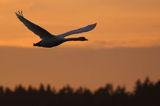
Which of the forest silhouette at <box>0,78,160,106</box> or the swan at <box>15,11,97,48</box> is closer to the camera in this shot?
the swan at <box>15,11,97,48</box>

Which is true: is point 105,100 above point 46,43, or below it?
above

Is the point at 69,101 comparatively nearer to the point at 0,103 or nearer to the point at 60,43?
the point at 0,103

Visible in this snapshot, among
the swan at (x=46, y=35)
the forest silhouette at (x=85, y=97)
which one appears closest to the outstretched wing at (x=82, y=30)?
the swan at (x=46, y=35)

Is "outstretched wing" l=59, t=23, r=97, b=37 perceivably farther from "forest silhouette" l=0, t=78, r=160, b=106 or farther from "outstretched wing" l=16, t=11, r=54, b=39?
"forest silhouette" l=0, t=78, r=160, b=106

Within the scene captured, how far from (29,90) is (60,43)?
88970 mm

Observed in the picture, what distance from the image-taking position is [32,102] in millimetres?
124375

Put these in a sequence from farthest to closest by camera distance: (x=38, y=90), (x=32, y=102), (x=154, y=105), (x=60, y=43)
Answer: (x=38, y=90), (x=32, y=102), (x=154, y=105), (x=60, y=43)

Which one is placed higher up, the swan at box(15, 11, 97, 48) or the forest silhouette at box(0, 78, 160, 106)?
the forest silhouette at box(0, 78, 160, 106)

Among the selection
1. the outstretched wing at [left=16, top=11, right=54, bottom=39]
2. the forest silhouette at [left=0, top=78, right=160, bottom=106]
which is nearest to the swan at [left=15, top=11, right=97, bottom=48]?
the outstretched wing at [left=16, top=11, right=54, bottom=39]

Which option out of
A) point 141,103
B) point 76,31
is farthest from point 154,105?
point 76,31

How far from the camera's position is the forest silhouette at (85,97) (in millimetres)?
119938

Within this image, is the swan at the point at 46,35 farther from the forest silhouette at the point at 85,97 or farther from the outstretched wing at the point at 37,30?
the forest silhouette at the point at 85,97

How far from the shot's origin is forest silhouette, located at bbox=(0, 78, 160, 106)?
120 meters

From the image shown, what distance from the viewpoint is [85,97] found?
12656cm
